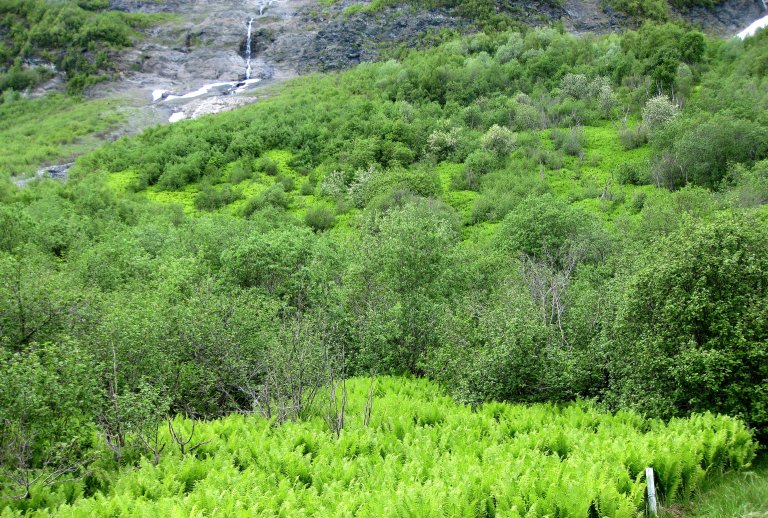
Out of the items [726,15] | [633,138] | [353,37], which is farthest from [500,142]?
[726,15]

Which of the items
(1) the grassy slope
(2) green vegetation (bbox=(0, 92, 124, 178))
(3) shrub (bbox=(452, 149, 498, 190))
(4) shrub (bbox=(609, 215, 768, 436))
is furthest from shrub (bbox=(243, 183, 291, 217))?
(1) the grassy slope

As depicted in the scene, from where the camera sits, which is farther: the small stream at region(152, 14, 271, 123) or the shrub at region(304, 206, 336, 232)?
the small stream at region(152, 14, 271, 123)

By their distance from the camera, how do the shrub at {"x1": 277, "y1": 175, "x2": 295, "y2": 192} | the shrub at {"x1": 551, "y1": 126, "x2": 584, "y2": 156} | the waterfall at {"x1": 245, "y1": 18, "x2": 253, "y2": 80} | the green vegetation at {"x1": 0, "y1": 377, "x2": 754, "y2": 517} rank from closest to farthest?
the green vegetation at {"x1": 0, "y1": 377, "x2": 754, "y2": 517}
the shrub at {"x1": 551, "y1": 126, "x2": 584, "y2": 156}
the shrub at {"x1": 277, "y1": 175, "x2": 295, "y2": 192}
the waterfall at {"x1": 245, "y1": 18, "x2": 253, "y2": 80}

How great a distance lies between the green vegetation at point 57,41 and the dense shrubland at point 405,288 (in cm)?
3754

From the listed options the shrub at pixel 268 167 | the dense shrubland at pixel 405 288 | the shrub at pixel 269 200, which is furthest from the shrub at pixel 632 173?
the shrub at pixel 268 167

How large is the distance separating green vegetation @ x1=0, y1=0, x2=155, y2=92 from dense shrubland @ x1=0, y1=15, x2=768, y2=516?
37.5 meters

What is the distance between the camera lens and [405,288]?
24.9 meters

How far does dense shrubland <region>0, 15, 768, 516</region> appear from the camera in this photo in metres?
13.1

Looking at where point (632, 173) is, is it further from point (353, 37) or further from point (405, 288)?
point (353, 37)

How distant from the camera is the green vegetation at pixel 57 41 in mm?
100375

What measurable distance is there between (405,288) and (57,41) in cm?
10877

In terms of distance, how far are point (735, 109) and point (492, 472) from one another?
60074 millimetres

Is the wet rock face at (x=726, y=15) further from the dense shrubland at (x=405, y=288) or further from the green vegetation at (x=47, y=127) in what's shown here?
the green vegetation at (x=47, y=127)

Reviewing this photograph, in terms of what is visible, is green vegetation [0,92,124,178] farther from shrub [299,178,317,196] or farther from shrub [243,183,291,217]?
shrub [299,178,317,196]
